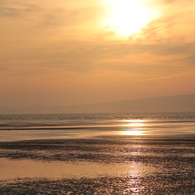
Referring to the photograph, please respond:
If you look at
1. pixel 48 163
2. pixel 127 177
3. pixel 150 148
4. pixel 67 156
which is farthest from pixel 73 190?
pixel 150 148

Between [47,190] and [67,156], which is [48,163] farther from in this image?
[47,190]

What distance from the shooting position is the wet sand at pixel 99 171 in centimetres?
2002

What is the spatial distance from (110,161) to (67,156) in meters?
5.66

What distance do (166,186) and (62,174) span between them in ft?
26.0

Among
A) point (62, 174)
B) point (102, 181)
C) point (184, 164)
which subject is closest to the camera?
point (102, 181)

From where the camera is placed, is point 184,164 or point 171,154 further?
point 171,154

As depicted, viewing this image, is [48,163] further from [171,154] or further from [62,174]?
[171,154]

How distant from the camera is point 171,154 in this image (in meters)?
33.5

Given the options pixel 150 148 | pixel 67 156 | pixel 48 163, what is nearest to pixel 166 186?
pixel 48 163

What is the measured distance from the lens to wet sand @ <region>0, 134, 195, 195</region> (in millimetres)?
20016

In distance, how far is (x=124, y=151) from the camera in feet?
118

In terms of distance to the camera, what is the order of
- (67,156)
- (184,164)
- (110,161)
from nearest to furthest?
(184,164)
(110,161)
(67,156)

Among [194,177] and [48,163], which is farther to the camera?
[48,163]

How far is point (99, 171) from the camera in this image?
25297mm
